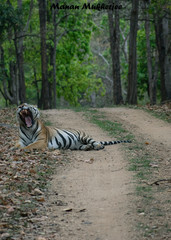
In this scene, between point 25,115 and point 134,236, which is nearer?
point 134,236

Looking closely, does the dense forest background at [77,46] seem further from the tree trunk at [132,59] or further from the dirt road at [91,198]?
the dirt road at [91,198]

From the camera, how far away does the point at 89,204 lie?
618 centimetres

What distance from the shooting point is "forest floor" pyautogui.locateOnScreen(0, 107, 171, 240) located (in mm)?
5199

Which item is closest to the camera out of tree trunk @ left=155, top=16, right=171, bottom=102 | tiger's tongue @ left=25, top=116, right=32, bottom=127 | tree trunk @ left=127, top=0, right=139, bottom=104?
tiger's tongue @ left=25, top=116, right=32, bottom=127

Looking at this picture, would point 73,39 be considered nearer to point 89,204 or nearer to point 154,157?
point 154,157

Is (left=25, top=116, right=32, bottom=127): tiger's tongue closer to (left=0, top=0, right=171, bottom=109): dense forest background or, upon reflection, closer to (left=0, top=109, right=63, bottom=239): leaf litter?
(left=0, top=109, right=63, bottom=239): leaf litter

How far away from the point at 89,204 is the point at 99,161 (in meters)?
3.31

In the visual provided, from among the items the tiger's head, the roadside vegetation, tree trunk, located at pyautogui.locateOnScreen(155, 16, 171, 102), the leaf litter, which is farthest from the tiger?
tree trunk, located at pyautogui.locateOnScreen(155, 16, 171, 102)

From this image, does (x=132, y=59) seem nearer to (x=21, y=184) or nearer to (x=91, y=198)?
(x=21, y=184)

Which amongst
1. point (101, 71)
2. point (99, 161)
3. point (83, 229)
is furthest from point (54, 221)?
point (101, 71)

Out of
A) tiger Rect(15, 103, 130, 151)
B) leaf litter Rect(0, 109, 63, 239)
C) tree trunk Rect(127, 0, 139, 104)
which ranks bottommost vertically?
leaf litter Rect(0, 109, 63, 239)

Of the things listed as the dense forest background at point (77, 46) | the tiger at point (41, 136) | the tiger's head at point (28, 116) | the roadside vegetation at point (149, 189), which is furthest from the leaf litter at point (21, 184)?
the dense forest background at point (77, 46)

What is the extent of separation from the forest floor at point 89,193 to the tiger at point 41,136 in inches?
14.9

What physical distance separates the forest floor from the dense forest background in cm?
786
